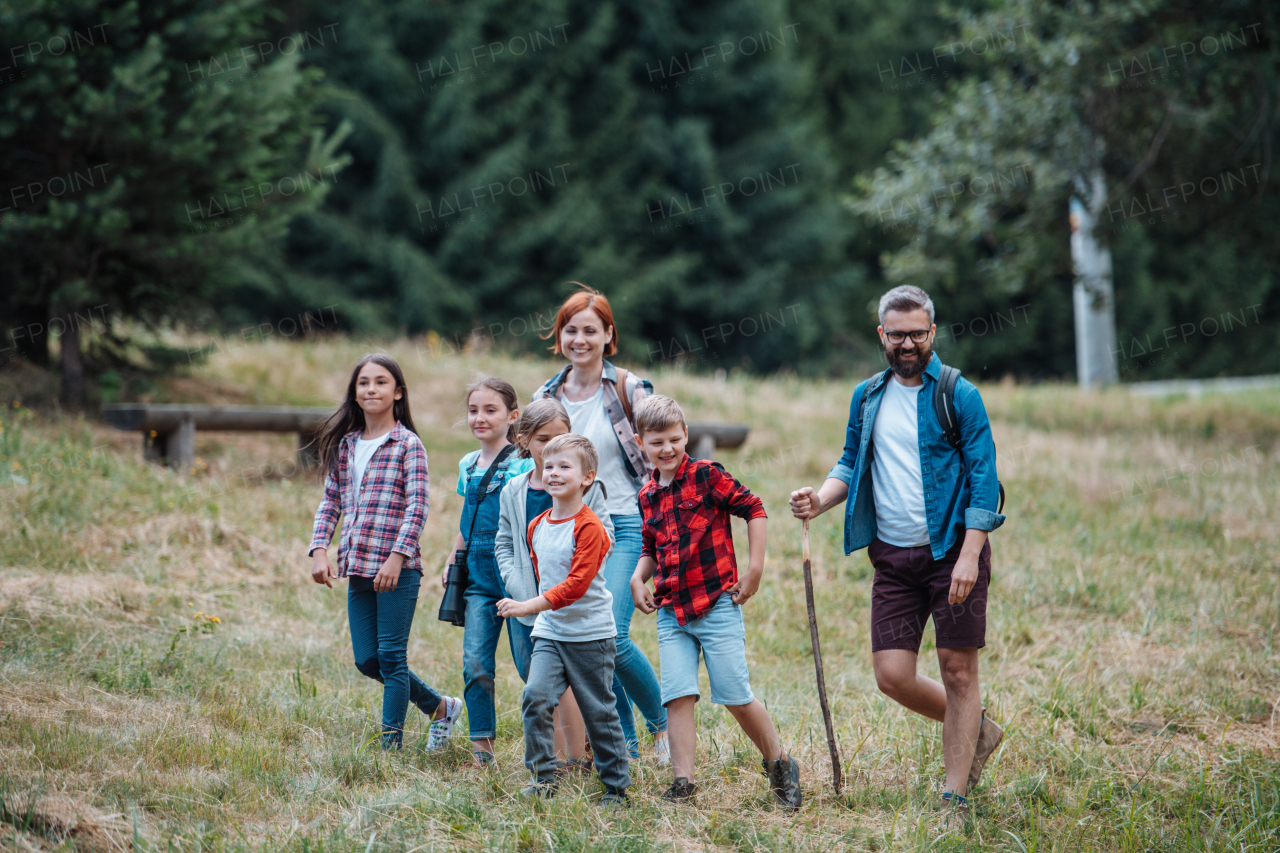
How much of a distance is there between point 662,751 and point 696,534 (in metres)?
1.06

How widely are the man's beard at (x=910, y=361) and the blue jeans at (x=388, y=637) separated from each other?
215 centimetres

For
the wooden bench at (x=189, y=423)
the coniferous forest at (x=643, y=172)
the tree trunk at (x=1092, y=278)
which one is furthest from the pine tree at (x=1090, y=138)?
the wooden bench at (x=189, y=423)

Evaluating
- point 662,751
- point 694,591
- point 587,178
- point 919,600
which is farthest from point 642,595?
point 587,178

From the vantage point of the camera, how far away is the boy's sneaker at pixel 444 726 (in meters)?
4.24

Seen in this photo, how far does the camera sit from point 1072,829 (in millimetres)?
3666

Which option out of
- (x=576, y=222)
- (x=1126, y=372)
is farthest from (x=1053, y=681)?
(x=1126, y=372)

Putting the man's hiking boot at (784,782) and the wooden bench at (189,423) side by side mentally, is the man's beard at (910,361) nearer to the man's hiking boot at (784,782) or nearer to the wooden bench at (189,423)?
the man's hiking boot at (784,782)

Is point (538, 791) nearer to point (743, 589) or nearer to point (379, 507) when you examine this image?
point (743, 589)

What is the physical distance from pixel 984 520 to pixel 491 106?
21152 millimetres

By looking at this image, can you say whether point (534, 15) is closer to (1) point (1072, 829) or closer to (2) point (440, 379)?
(2) point (440, 379)

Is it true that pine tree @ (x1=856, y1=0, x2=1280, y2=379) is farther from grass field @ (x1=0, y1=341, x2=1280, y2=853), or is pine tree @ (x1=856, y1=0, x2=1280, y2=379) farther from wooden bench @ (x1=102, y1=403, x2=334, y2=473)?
wooden bench @ (x1=102, y1=403, x2=334, y2=473)

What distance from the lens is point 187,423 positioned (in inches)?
323

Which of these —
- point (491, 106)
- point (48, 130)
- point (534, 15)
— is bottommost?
point (48, 130)

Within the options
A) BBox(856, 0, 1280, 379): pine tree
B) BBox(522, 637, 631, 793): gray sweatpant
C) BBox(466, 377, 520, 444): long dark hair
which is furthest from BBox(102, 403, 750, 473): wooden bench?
BBox(856, 0, 1280, 379): pine tree
